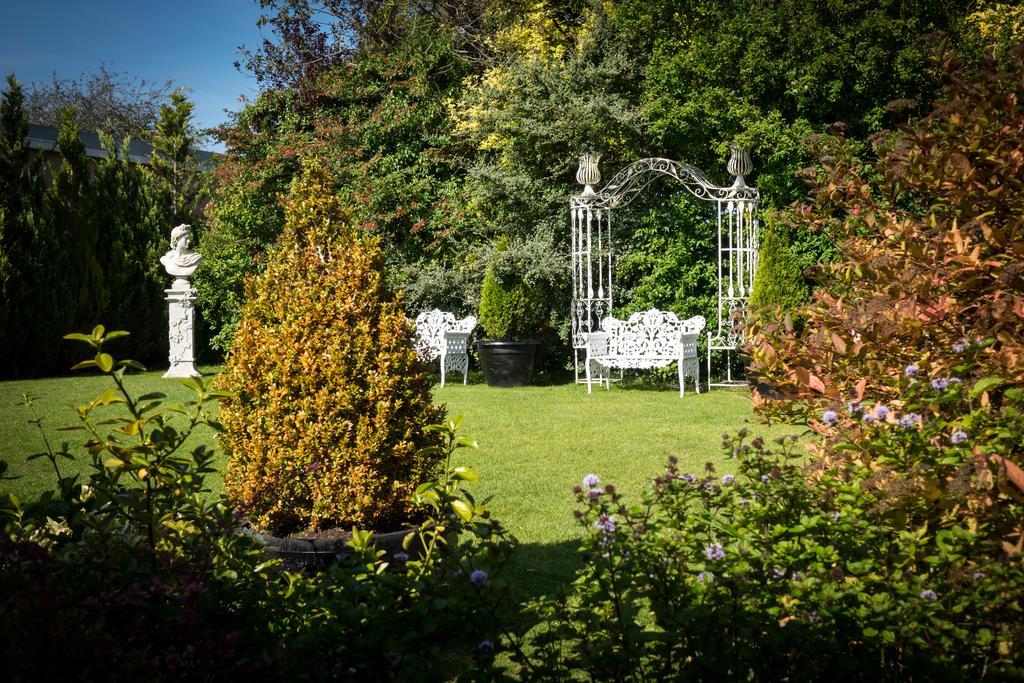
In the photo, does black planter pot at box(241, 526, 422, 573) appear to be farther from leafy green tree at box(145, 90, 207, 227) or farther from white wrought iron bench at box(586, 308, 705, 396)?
leafy green tree at box(145, 90, 207, 227)

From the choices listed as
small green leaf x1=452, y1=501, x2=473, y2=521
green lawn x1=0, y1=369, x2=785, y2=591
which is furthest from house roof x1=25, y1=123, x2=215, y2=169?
small green leaf x1=452, y1=501, x2=473, y2=521

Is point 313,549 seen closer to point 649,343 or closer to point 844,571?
point 844,571

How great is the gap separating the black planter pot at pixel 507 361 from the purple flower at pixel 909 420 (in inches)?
348

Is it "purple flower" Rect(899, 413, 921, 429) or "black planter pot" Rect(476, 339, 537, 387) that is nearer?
"purple flower" Rect(899, 413, 921, 429)

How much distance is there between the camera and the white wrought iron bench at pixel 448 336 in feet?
37.7

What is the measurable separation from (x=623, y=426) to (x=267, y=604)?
5.90m

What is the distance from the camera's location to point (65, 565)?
1877 mm

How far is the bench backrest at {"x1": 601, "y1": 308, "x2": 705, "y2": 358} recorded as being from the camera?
10250mm

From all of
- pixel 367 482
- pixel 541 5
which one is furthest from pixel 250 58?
pixel 367 482

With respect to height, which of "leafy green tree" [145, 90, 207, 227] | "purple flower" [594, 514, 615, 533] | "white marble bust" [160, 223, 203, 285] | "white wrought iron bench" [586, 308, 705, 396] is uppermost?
"leafy green tree" [145, 90, 207, 227]

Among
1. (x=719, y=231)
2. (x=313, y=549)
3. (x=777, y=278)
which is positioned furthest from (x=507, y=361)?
(x=313, y=549)

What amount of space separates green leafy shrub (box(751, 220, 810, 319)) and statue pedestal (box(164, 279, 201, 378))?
335 inches

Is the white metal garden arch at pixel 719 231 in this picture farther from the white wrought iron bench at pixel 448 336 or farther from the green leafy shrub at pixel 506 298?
the white wrought iron bench at pixel 448 336

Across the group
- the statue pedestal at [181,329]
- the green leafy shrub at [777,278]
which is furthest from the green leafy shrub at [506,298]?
the statue pedestal at [181,329]
